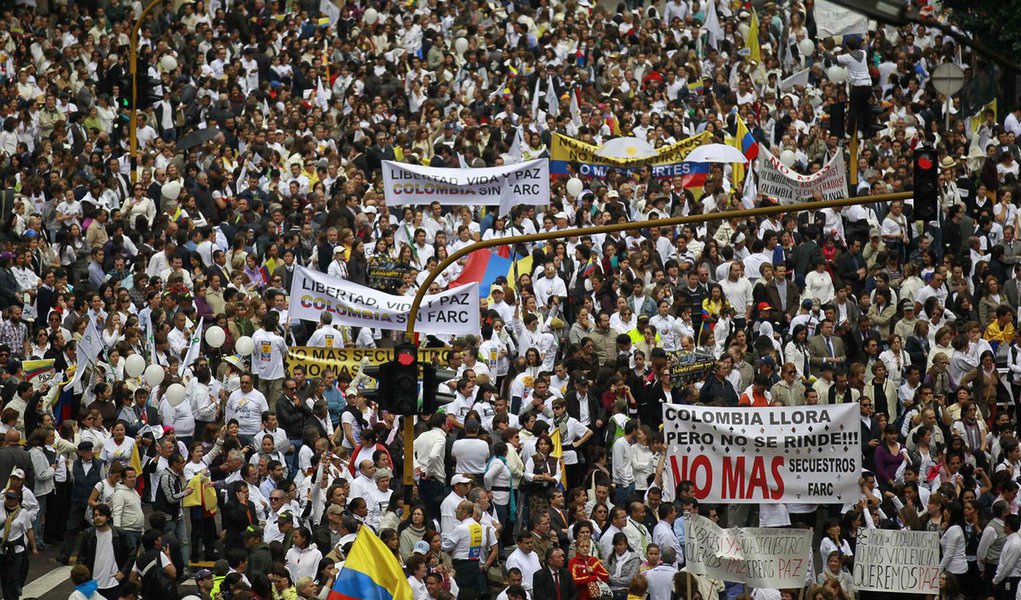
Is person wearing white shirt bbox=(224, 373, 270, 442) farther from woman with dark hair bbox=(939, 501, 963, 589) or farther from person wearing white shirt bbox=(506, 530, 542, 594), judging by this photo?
woman with dark hair bbox=(939, 501, 963, 589)

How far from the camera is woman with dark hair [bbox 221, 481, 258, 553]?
20.8 m

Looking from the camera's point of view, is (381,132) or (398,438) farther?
(381,132)

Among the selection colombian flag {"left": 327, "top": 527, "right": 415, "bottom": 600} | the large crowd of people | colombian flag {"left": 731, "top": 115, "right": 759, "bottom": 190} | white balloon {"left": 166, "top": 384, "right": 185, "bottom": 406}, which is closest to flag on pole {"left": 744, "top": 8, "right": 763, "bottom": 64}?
the large crowd of people

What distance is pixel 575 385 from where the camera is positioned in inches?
929

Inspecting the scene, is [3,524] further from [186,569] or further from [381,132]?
[381,132]

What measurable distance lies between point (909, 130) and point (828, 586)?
16001 mm

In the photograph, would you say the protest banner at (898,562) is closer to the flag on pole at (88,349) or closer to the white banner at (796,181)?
the flag on pole at (88,349)

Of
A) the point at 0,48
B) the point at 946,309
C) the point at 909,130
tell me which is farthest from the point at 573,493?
the point at 0,48

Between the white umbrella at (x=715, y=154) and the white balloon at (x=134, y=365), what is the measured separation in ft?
35.1

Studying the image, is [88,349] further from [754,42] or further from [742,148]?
[754,42]

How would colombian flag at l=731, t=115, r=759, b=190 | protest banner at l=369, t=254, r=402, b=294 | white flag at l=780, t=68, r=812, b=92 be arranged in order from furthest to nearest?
white flag at l=780, t=68, r=812, b=92, colombian flag at l=731, t=115, r=759, b=190, protest banner at l=369, t=254, r=402, b=294

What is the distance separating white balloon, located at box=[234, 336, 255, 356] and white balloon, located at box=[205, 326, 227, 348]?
1.21 ft

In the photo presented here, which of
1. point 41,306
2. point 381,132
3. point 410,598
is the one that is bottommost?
point 410,598

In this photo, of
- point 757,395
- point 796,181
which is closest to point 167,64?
point 796,181
